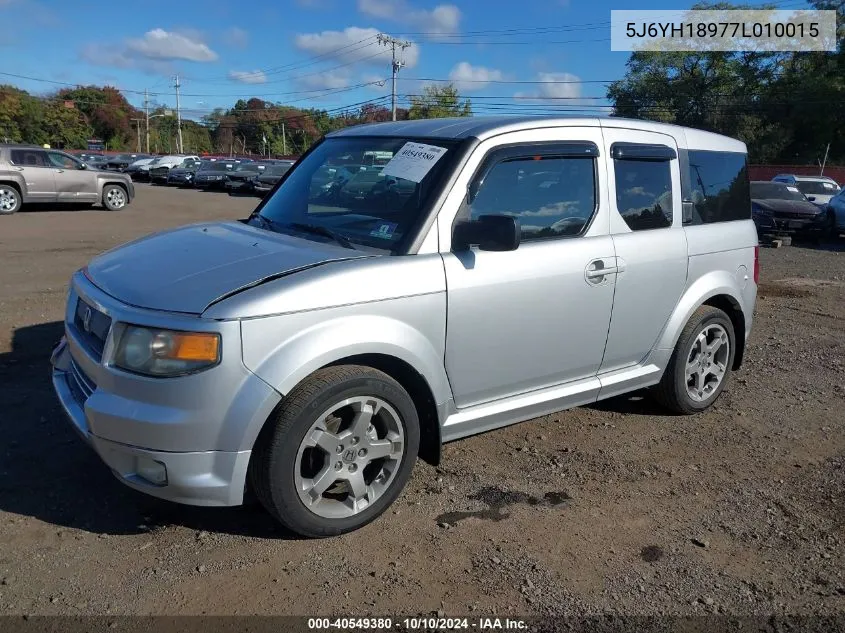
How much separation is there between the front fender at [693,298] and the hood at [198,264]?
228 cm

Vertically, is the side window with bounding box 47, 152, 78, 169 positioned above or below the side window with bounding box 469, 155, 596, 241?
above

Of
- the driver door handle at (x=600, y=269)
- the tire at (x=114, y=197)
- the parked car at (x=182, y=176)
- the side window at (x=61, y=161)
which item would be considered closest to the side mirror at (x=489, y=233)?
the driver door handle at (x=600, y=269)

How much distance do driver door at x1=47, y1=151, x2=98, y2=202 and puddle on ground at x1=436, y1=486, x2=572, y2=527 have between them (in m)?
18.9

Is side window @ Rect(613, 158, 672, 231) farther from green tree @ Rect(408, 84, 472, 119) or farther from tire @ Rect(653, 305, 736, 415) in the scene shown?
green tree @ Rect(408, 84, 472, 119)

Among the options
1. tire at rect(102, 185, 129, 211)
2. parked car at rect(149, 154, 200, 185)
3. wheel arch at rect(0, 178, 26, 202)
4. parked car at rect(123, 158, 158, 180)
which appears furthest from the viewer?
parked car at rect(123, 158, 158, 180)

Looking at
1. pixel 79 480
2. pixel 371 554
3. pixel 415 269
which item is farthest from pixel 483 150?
pixel 79 480

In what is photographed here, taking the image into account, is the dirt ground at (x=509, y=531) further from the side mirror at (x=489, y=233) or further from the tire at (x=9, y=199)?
the tire at (x=9, y=199)

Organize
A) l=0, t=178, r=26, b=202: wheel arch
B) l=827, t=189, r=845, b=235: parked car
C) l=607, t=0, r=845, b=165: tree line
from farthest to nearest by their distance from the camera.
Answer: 1. l=607, t=0, r=845, b=165: tree line
2. l=0, t=178, r=26, b=202: wheel arch
3. l=827, t=189, r=845, b=235: parked car

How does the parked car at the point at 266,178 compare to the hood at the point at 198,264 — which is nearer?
the hood at the point at 198,264

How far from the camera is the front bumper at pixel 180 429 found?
2.83 meters

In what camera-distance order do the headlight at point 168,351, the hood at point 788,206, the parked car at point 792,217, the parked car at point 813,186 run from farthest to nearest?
the parked car at point 813,186 < the hood at point 788,206 < the parked car at point 792,217 < the headlight at point 168,351

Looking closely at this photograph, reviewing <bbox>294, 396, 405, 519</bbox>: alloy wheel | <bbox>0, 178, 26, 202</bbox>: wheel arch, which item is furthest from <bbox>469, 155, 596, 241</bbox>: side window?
<bbox>0, 178, 26, 202</bbox>: wheel arch

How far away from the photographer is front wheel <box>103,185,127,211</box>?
2014 centimetres

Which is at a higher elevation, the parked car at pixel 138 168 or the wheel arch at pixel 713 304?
the parked car at pixel 138 168
